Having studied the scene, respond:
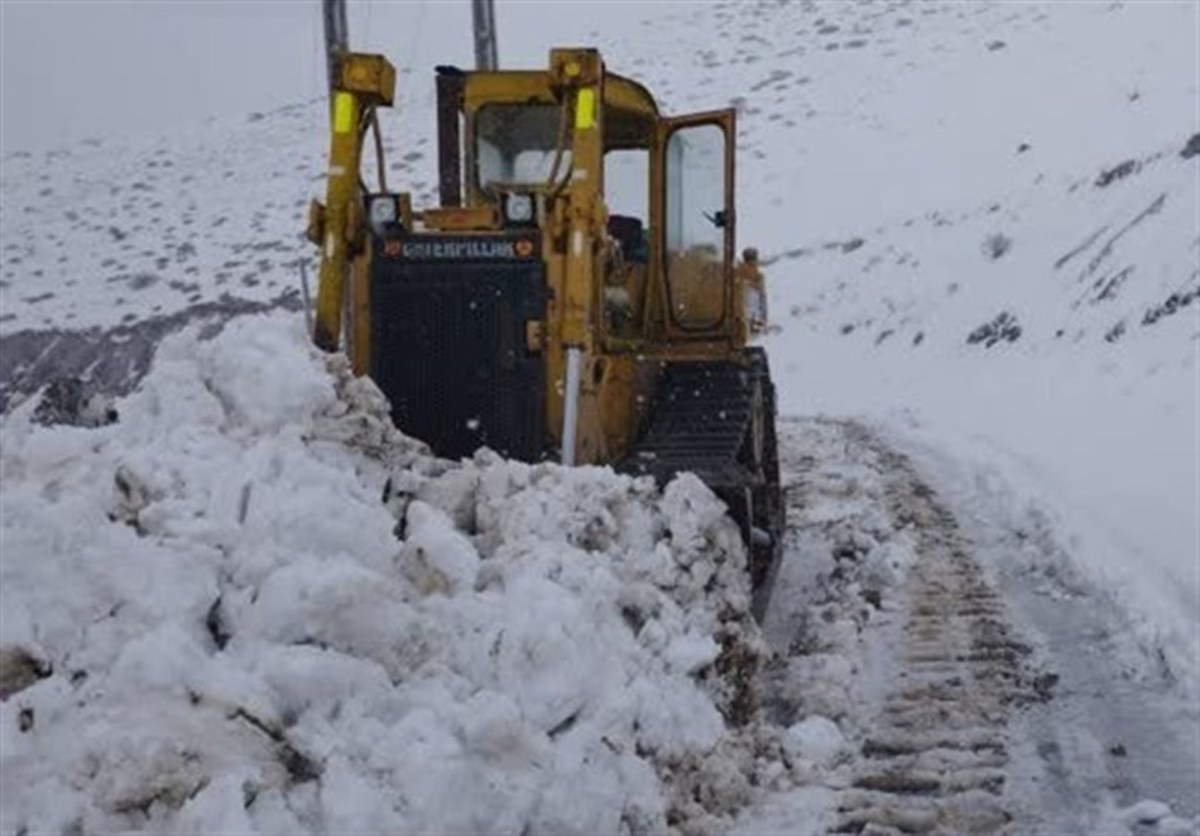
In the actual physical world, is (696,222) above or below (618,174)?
below

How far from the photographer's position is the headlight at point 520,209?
7.63m

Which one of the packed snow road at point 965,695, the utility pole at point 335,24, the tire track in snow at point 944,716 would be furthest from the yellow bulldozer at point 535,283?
the utility pole at point 335,24

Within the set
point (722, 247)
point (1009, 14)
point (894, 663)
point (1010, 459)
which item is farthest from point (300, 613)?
point (1009, 14)

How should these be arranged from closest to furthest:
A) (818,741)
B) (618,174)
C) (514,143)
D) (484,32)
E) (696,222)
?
1. (818,741)
2. (514,143)
3. (618,174)
4. (696,222)
5. (484,32)

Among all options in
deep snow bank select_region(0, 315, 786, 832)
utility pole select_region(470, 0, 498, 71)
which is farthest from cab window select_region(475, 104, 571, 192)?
utility pole select_region(470, 0, 498, 71)

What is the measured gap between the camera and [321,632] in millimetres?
4434

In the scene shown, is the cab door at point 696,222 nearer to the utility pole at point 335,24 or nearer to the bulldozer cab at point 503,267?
the bulldozer cab at point 503,267

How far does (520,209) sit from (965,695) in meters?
3.13

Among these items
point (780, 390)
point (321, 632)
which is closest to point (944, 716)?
point (321, 632)

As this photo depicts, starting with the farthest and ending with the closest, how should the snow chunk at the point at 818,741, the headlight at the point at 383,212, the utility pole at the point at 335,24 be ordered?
the utility pole at the point at 335,24 → the headlight at the point at 383,212 → the snow chunk at the point at 818,741

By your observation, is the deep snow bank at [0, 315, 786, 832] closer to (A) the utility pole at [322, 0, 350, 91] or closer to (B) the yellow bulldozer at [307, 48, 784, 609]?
(B) the yellow bulldozer at [307, 48, 784, 609]

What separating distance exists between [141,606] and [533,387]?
11.5ft

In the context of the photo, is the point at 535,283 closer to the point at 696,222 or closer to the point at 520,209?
the point at 520,209

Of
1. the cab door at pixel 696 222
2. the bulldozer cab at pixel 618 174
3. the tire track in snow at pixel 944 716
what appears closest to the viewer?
the tire track in snow at pixel 944 716
